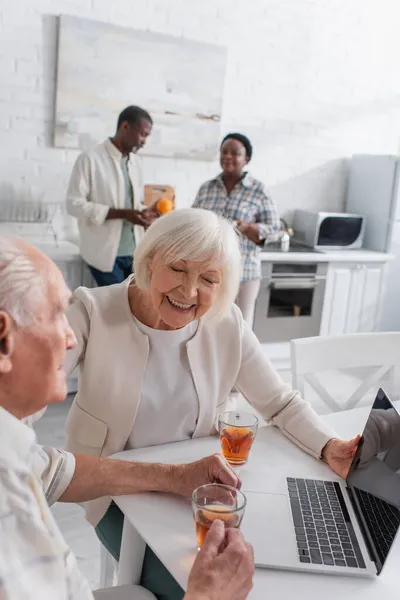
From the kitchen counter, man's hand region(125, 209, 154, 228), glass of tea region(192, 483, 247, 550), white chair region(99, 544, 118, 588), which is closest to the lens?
glass of tea region(192, 483, 247, 550)

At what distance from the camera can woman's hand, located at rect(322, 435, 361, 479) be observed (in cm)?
132

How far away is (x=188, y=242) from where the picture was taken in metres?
1.42

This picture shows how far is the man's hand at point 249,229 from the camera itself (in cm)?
326

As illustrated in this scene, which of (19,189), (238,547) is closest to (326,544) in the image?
(238,547)

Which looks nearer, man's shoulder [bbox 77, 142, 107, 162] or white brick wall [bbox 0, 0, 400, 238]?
man's shoulder [bbox 77, 142, 107, 162]

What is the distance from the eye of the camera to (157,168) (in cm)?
385

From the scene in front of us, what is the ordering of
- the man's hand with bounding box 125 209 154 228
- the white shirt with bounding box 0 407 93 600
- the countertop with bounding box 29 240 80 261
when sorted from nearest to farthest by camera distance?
the white shirt with bounding box 0 407 93 600 < the man's hand with bounding box 125 209 154 228 < the countertop with bounding box 29 240 80 261

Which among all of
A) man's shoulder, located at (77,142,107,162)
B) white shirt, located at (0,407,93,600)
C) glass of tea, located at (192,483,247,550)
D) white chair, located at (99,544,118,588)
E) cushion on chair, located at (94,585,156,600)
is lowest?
white chair, located at (99,544,118,588)

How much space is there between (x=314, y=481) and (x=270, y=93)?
3360mm

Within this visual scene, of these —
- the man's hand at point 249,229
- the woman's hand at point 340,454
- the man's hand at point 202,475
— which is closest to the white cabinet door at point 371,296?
the man's hand at point 249,229

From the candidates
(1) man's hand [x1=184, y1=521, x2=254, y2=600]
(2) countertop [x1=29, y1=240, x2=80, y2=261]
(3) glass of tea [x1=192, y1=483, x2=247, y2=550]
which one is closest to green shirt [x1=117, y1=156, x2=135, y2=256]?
(2) countertop [x1=29, y1=240, x2=80, y2=261]

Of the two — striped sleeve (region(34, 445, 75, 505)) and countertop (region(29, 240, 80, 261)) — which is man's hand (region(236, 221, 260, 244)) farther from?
striped sleeve (region(34, 445, 75, 505))

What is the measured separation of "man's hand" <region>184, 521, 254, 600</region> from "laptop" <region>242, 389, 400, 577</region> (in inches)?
2.7

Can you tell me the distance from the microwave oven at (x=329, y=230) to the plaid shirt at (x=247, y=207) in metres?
0.81
